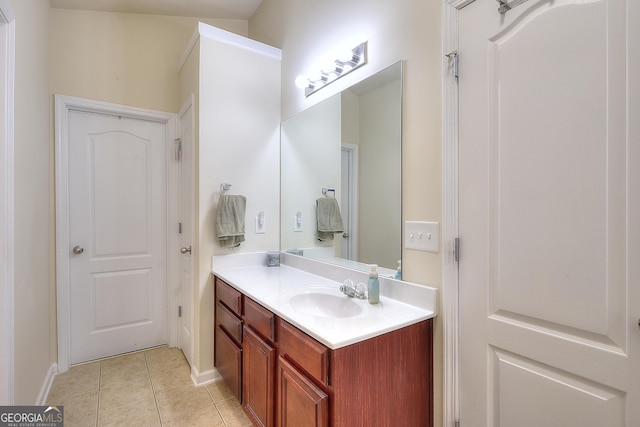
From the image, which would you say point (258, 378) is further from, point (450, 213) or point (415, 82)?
point (415, 82)

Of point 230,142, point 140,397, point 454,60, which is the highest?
point 454,60

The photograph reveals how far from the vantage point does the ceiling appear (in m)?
2.31

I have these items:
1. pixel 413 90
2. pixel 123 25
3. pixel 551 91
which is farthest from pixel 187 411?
pixel 123 25

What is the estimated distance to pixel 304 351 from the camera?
46.1 inches

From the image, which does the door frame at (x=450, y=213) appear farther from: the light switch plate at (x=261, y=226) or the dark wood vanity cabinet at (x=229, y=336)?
the light switch plate at (x=261, y=226)

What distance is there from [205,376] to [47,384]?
1.04 meters

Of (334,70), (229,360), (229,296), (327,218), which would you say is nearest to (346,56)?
(334,70)

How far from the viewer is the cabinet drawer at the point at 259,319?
1.42 m

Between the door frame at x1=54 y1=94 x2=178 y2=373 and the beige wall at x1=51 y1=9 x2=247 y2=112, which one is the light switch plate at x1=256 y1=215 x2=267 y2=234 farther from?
the door frame at x1=54 y1=94 x2=178 y2=373

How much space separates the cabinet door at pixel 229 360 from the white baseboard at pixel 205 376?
9 cm

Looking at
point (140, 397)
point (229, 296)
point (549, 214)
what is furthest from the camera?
point (140, 397)

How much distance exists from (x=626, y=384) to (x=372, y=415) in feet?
2.49

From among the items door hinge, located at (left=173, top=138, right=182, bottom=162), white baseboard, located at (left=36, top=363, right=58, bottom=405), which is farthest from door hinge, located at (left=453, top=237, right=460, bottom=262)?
white baseboard, located at (left=36, top=363, right=58, bottom=405)

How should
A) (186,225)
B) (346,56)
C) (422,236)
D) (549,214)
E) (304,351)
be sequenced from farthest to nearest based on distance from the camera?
(186,225)
(346,56)
(422,236)
(304,351)
(549,214)
